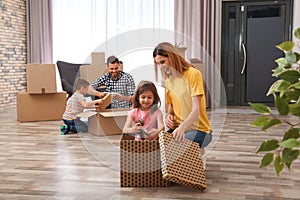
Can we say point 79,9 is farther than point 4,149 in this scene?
Yes

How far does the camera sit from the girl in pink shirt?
7.09 feet

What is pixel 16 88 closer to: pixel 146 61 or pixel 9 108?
pixel 9 108

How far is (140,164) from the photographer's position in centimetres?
197

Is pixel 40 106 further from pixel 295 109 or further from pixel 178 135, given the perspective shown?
pixel 295 109

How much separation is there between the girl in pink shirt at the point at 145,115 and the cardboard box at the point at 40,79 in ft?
7.76

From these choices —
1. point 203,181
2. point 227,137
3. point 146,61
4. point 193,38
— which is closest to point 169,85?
point 146,61

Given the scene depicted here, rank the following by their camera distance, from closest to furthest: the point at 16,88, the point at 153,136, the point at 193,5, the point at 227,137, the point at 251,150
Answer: the point at 153,136 → the point at 251,150 → the point at 227,137 → the point at 193,5 → the point at 16,88

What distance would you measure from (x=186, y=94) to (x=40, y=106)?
2.76 meters

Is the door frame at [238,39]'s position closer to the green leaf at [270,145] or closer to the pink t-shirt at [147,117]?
the pink t-shirt at [147,117]

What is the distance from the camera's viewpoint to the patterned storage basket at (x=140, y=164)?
193cm

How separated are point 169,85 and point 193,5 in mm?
3430

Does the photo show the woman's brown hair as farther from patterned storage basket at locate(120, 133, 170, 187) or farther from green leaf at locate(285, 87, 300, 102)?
green leaf at locate(285, 87, 300, 102)

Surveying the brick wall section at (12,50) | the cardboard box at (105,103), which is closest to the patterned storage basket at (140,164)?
the cardboard box at (105,103)

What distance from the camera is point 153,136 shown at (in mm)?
2160
